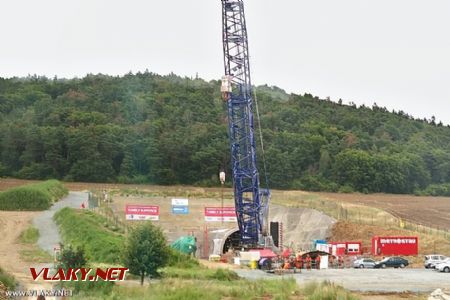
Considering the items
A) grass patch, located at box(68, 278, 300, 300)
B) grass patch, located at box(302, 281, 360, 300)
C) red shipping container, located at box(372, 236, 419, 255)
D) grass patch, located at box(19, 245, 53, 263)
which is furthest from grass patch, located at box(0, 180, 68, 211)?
grass patch, located at box(302, 281, 360, 300)

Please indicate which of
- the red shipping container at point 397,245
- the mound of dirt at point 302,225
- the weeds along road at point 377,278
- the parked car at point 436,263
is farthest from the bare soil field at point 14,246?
the red shipping container at point 397,245

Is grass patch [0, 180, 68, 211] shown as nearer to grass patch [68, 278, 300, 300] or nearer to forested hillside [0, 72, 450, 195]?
forested hillside [0, 72, 450, 195]

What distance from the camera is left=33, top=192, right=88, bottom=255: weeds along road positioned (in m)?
51.3

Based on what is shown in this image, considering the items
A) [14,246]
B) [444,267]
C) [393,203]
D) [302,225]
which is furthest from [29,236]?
[393,203]

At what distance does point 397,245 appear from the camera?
53.4 m

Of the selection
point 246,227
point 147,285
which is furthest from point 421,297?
point 246,227

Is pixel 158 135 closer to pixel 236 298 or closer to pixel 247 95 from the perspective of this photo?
pixel 247 95

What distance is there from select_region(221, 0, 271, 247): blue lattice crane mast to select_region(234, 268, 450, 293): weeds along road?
11.9 metres

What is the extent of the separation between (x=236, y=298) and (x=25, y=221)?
126 feet

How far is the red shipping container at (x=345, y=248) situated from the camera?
5416cm

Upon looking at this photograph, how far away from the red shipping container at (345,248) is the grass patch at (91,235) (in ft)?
55.7

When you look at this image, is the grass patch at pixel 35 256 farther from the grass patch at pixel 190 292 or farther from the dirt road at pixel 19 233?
the grass patch at pixel 190 292

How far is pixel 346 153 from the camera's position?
116 m

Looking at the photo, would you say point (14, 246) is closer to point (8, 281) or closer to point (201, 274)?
point (201, 274)
